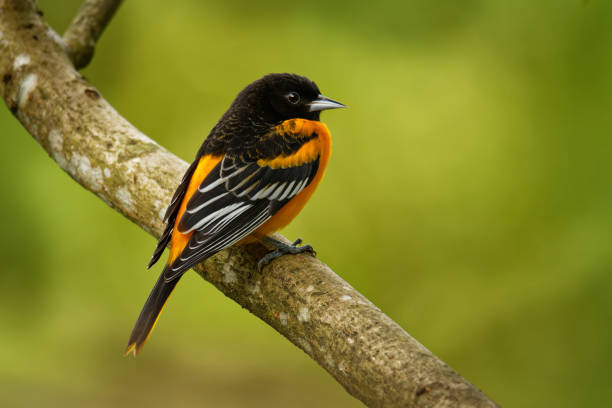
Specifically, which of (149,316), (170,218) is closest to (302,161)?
(170,218)

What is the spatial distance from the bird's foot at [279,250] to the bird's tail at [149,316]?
36 centimetres

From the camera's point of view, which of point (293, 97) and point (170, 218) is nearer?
point (170, 218)

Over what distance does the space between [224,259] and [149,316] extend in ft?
1.40

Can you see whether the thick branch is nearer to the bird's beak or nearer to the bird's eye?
the bird's eye

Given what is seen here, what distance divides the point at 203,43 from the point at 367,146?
193 centimetres

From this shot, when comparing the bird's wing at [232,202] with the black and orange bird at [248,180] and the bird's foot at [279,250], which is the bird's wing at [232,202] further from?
the bird's foot at [279,250]

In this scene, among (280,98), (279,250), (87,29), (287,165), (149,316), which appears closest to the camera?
(149,316)

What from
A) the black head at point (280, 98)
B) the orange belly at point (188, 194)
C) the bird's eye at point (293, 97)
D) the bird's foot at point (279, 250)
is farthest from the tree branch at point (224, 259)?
the bird's eye at point (293, 97)

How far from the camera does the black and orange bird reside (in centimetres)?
252

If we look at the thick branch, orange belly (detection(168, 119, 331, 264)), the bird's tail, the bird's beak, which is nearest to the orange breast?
orange belly (detection(168, 119, 331, 264))

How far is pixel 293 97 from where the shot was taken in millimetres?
3318

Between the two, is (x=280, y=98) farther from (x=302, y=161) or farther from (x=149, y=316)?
(x=149, y=316)

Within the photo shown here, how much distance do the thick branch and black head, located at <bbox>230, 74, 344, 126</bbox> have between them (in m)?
1.14

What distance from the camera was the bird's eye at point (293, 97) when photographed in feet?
10.9
